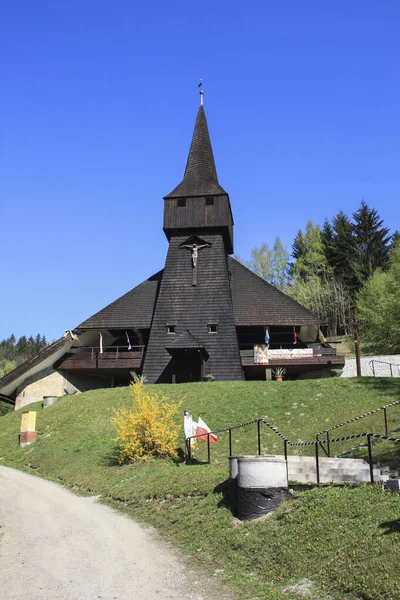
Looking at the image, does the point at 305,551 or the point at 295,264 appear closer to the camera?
the point at 305,551

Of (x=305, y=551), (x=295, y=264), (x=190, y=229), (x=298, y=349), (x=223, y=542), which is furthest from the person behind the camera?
(x=295, y=264)

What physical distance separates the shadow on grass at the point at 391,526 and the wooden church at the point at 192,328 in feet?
71.5

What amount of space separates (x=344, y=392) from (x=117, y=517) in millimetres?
13735

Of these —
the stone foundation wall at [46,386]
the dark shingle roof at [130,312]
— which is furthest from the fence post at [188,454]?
the dark shingle roof at [130,312]

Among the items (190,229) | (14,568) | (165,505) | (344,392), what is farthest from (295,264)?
(14,568)

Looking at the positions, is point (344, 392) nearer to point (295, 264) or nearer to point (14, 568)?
point (14, 568)

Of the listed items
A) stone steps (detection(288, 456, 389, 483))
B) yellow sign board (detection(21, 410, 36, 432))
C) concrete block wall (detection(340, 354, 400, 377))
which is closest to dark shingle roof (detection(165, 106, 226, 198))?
concrete block wall (detection(340, 354, 400, 377))

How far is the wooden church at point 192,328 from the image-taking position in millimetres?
30891

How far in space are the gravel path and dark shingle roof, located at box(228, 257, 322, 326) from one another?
68.0ft

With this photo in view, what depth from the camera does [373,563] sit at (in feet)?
21.9

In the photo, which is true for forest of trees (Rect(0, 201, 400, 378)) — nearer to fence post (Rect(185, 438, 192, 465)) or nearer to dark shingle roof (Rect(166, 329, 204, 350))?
dark shingle roof (Rect(166, 329, 204, 350))

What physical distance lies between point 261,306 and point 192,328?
16.2 ft

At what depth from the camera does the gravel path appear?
23.9 ft

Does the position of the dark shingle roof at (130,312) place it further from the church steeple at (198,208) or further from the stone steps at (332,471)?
the stone steps at (332,471)
